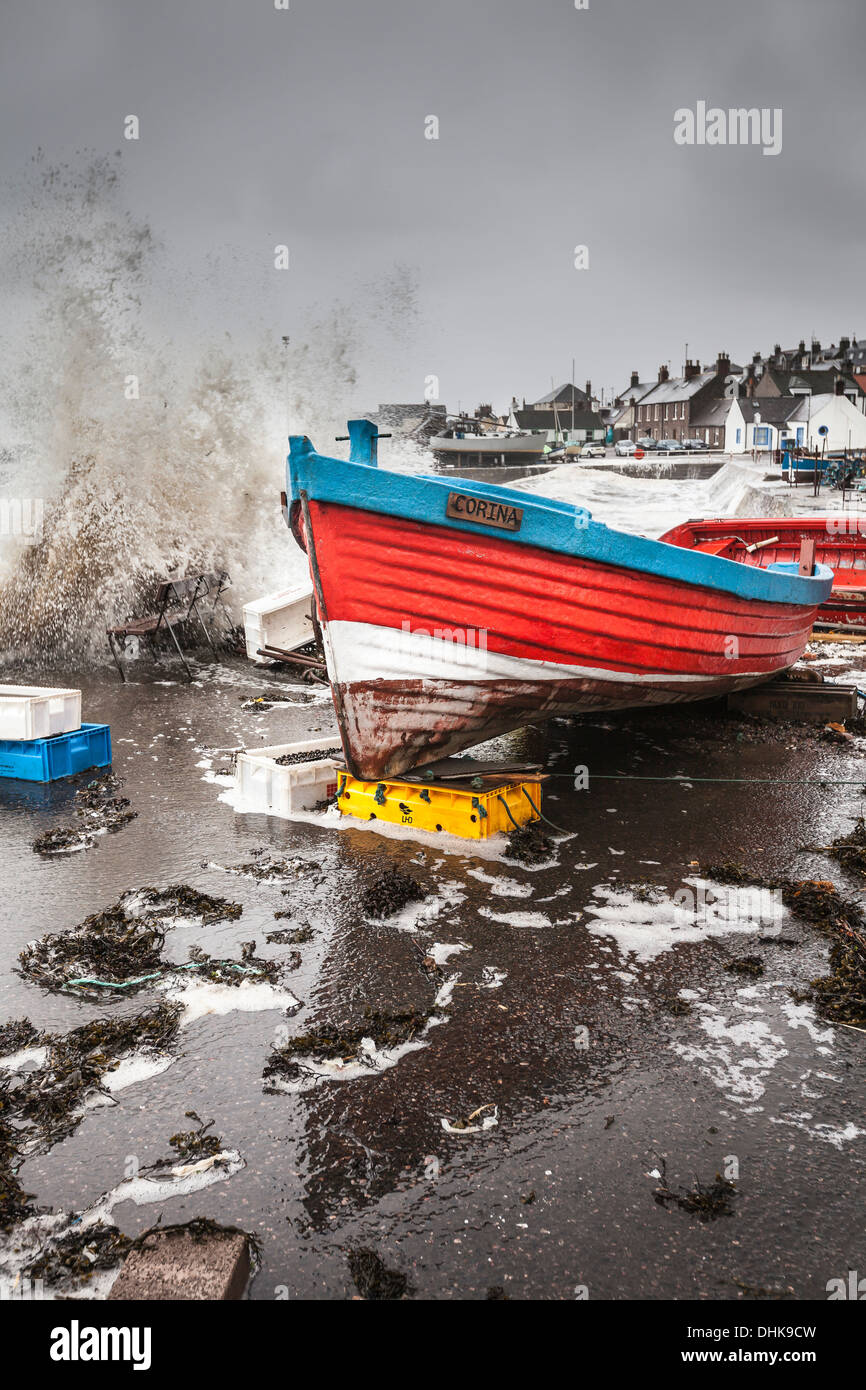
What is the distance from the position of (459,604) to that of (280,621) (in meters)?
5.33

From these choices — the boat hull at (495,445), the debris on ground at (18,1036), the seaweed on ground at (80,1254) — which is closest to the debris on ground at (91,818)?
the debris on ground at (18,1036)

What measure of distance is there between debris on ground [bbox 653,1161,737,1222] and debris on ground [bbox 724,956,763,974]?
4.57ft

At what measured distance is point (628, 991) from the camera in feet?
13.2

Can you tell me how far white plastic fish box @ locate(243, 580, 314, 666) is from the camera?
34.4 ft

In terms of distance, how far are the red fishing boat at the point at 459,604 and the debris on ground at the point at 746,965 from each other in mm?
2349

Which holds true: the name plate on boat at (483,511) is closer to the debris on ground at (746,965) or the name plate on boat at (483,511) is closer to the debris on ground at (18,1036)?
the debris on ground at (746,965)

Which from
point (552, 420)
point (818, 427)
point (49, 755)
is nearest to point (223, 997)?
point (49, 755)

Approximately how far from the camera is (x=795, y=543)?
11961 mm

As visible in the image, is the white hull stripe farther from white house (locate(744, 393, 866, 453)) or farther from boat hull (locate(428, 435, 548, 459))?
boat hull (locate(428, 435, 548, 459))

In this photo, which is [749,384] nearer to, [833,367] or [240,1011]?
[833,367]

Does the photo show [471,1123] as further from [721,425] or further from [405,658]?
[721,425]

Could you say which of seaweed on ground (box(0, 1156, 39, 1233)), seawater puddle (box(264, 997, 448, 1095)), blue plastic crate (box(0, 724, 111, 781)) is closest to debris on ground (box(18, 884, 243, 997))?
seawater puddle (box(264, 997, 448, 1095))
